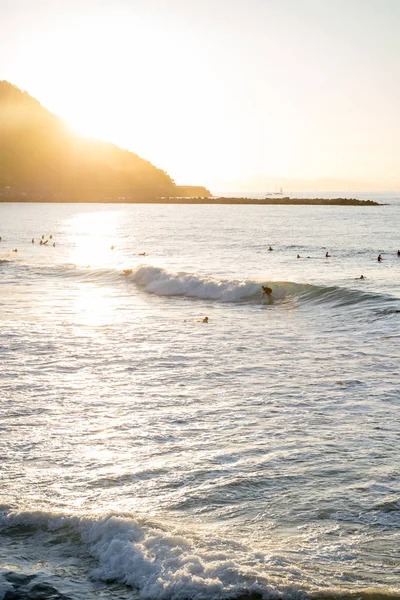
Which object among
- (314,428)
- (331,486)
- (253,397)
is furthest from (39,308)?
(331,486)

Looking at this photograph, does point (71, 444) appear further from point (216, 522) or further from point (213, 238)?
point (213, 238)

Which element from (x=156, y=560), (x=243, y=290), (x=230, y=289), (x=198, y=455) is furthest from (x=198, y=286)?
(x=156, y=560)

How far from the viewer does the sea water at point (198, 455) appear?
→ 5793mm

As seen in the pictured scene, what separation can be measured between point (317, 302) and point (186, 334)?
8.21 meters

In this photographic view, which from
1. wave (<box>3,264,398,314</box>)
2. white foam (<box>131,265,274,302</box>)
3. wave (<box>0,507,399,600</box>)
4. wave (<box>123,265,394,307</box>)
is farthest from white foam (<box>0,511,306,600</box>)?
white foam (<box>131,265,274,302</box>)

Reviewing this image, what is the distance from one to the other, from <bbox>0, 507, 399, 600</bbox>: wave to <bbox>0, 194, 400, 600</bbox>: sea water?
0.02m

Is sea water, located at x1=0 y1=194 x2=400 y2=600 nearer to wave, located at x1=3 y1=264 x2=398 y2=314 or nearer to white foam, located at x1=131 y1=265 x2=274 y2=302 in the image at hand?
wave, located at x1=3 y1=264 x2=398 y2=314

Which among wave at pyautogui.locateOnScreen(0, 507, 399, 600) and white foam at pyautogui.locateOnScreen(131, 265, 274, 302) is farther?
white foam at pyautogui.locateOnScreen(131, 265, 274, 302)

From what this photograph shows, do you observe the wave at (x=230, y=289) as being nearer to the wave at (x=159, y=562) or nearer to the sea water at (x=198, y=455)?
the sea water at (x=198, y=455)

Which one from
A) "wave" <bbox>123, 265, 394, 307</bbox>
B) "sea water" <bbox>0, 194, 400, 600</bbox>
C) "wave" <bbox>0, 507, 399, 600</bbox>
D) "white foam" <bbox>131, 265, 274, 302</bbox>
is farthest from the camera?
"white foam" <bbox>131, 265, 274, 302</bbox>

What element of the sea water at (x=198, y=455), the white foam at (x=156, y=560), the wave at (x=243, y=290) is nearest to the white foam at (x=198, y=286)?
the wave at (x=243, y=290)

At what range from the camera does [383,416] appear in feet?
33.2

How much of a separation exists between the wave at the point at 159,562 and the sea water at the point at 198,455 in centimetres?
2

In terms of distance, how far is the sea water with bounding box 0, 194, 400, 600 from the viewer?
5.79 m
